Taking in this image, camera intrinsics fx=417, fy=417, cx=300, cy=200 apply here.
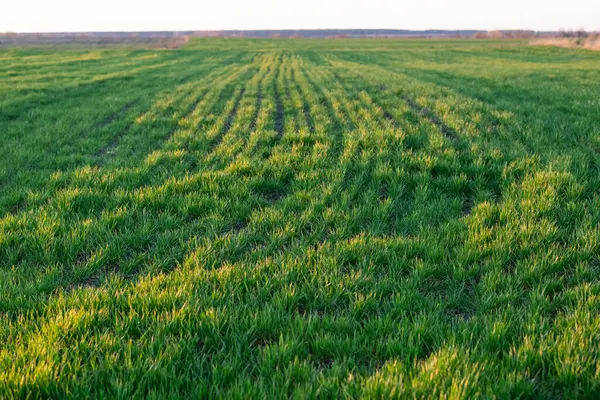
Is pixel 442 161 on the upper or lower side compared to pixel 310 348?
upper

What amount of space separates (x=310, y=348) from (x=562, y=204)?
373 centimetres

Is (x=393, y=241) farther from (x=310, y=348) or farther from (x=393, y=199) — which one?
(x=310, y=348)

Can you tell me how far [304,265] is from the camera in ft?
11.9

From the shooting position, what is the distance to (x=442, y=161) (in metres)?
6.25

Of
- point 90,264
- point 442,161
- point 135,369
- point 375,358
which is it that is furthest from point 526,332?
point 442,161

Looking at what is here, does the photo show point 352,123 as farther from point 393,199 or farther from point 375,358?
point 375,358

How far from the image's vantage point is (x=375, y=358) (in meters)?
2.55

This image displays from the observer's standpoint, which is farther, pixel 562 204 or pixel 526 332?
pixel 562 204

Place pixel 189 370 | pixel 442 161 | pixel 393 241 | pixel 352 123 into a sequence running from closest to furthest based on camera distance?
pixel 189 370, pixel 393 241, pixel 442 161, pixel 352 123

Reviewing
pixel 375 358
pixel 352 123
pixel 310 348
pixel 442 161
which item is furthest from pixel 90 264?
pixel 352 123

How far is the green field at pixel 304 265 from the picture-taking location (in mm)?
2363

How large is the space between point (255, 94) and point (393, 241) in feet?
41.2

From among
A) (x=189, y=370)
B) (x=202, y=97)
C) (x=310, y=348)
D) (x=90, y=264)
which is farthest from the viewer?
(x=202, y=97)

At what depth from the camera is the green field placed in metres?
2.36
